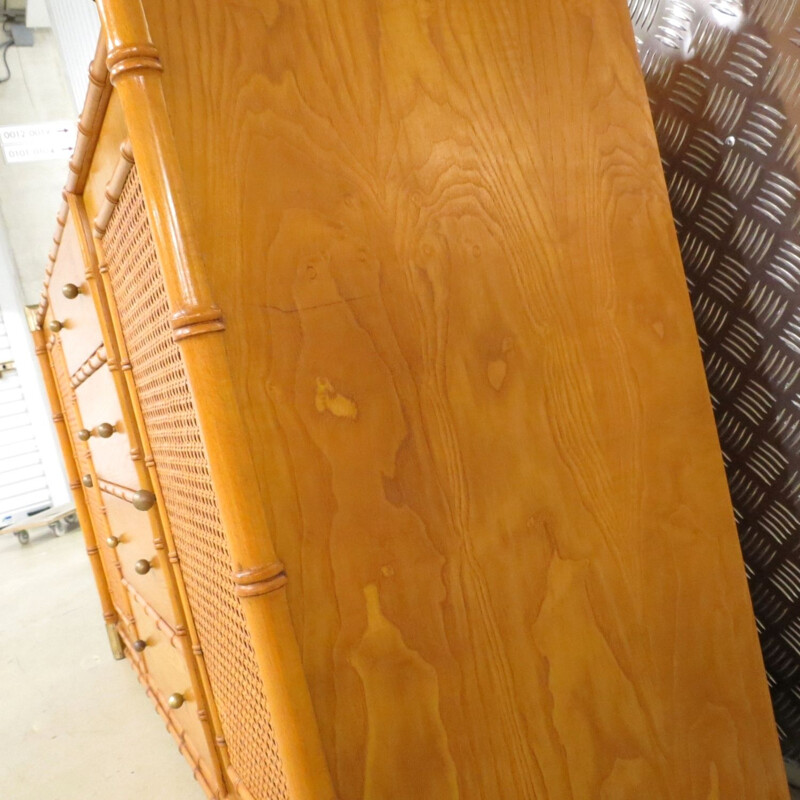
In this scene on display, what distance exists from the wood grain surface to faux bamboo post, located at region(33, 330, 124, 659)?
2031mm

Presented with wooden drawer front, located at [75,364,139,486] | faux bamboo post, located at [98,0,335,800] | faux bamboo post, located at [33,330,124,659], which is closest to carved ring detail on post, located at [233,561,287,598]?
faux bamboo post, located at [98,0,335,800]

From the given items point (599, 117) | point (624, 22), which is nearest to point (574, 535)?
point (599, 117)

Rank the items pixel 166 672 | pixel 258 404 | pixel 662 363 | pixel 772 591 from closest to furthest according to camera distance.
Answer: pixel 258 404 → pixel 662 363 → pixel 772 591 → pixel 166 672

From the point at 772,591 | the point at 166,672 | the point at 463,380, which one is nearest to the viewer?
the point at 463,380

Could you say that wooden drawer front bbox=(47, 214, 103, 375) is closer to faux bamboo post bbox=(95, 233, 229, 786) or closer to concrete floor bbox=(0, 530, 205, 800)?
faux bamboo post bbox=(95, 233, 229, 786)

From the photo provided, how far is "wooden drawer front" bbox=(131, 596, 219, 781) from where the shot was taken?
147cm

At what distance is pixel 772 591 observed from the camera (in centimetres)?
126

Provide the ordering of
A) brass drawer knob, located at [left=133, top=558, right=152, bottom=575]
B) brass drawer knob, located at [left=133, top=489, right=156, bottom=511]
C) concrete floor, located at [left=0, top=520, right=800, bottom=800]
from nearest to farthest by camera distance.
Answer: brass drawer knob, located at [left=133, top=489, right=156, bottom=511], brass drawer knob, located at [left=133, top=558, right=152, bottom=575], concrete floor, located at [left=0, top=520, right=800, bottom=800]

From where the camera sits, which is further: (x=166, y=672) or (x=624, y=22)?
(x=166, y=672)

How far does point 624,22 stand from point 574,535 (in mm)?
801

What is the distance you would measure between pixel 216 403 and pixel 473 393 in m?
0.36

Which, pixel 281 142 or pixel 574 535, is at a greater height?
pixel 281 142

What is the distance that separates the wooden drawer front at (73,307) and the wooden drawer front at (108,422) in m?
0.08

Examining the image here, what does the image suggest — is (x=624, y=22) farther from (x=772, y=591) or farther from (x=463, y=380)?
(x=772, y=591)
